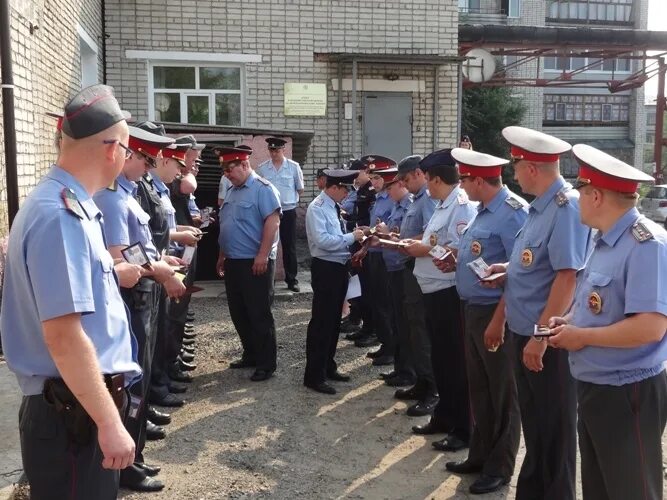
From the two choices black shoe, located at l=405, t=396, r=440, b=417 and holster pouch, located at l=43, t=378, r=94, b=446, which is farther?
black shoe, located at l=405, t=396, r=440, b=417

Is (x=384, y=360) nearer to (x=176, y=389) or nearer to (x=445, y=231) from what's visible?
(x=176, y=389)

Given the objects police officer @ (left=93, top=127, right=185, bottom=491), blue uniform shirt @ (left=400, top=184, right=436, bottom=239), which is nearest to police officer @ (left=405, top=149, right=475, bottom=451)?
blue uniform shirt @ (left=400, top=184, right=436, bottom=239)

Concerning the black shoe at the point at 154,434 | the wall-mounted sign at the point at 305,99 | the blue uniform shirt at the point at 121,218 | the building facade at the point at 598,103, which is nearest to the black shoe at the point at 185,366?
the black shoe at the point at 154,434

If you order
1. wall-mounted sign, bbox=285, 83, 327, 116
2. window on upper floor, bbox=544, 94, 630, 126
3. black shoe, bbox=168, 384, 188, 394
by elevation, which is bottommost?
black shoe, bbox=168, 384, 188, 394

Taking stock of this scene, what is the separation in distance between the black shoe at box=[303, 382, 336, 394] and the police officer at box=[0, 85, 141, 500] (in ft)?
11.4

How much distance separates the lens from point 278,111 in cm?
1230

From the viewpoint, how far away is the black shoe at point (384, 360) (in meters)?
6.58

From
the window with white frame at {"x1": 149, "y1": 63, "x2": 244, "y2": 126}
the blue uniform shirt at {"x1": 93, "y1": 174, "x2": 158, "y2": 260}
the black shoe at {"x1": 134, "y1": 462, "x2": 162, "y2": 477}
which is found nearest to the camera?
the blue uniform shirt at {"x1": 93, "y1": 174, "x2": 158, "y2": 260}

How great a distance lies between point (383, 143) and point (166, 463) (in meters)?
9.52

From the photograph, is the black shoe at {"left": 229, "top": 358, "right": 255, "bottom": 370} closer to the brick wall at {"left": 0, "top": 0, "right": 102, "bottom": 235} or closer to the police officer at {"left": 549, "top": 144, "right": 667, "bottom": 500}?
the brick wall at {"left": 0, "top": 0, "right": 102, "bottom": 235}

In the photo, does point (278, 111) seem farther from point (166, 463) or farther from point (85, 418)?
point (85, 418)

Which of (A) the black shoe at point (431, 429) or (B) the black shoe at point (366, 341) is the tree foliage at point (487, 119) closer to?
(B) the black shoe at point (366, 341)

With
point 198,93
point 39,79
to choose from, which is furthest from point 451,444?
point 198,93

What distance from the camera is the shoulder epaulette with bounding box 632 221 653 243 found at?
2617 mm
